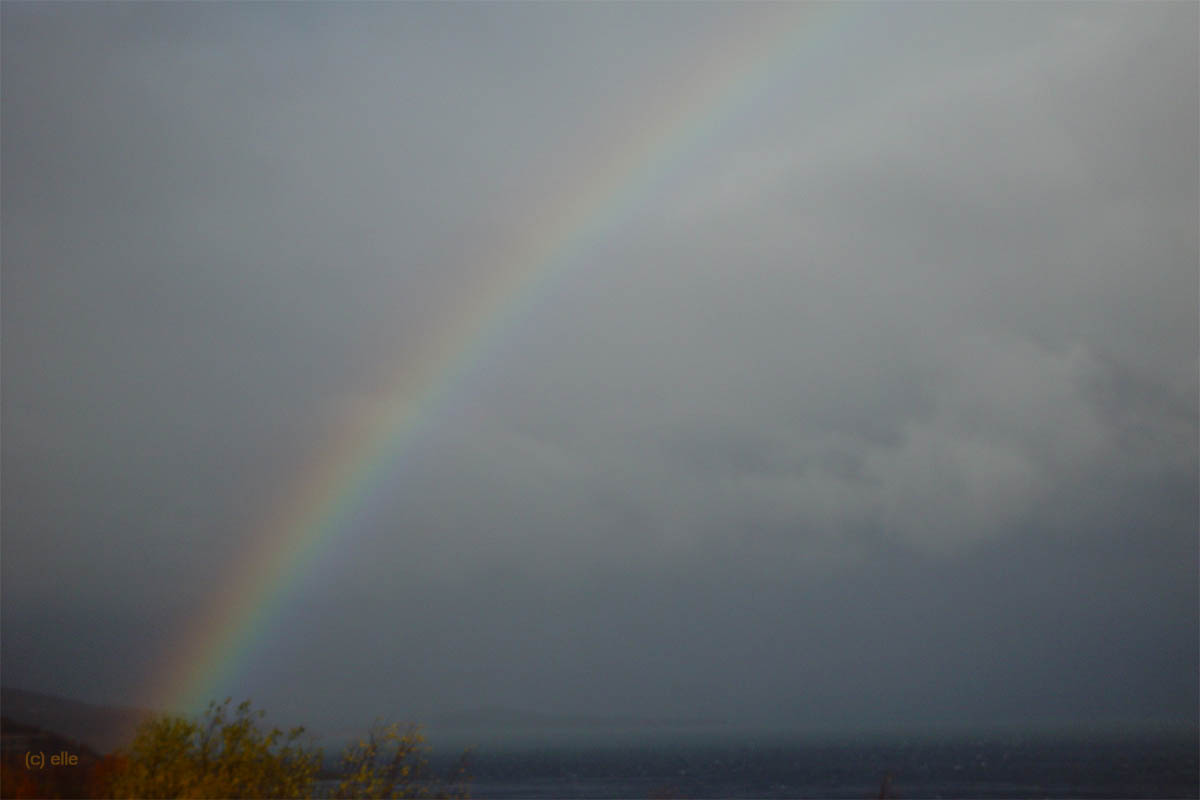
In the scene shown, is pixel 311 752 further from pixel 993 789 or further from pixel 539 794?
pixel 993 789

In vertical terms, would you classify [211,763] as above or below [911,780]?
above

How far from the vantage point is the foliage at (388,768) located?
38.3 feet

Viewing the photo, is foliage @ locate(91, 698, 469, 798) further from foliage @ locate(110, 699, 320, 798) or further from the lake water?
the lake water

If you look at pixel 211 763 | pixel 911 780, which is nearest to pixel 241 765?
pixel 211 763

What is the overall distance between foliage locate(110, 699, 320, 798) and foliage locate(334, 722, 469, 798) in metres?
0.60

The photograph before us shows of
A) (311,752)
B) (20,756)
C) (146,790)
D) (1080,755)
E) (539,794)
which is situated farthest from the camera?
(1080,755)

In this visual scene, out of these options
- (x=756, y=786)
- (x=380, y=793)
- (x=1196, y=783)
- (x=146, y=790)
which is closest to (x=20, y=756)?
(x=146, y=790)

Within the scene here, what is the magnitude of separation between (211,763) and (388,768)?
7.32ft

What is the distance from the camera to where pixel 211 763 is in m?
11.9

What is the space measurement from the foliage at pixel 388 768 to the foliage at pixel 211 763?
23.5 inches

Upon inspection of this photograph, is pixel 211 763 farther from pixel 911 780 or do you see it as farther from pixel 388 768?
pixel 911 780

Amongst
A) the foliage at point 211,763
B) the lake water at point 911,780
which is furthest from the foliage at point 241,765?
the lake water at point 911,780

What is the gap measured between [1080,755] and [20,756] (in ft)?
665

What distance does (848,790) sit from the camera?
4018 inches
